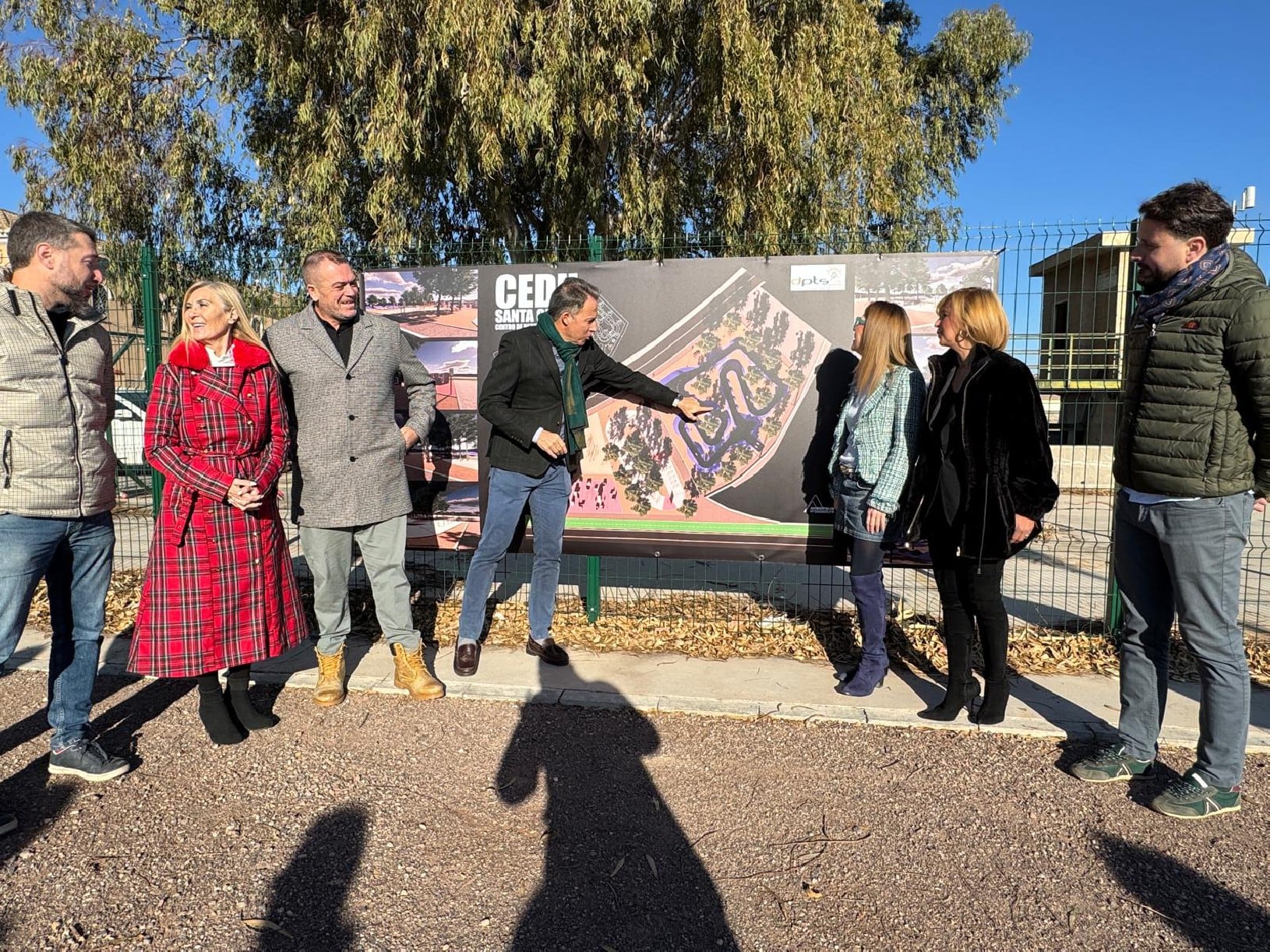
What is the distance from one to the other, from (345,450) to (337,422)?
0.14 m

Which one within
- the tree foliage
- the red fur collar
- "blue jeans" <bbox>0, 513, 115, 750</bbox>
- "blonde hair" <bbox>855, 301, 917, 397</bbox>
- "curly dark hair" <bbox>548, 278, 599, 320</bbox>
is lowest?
"blue jeans" <bbox>0, 513, 115, 750</bbox>

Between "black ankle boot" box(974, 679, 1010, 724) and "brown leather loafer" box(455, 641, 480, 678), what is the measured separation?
255 cm

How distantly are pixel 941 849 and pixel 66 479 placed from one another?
3.42 m

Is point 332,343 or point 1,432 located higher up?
point 332,343

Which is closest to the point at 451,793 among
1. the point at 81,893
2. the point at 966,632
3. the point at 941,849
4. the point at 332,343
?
the point at 81,893

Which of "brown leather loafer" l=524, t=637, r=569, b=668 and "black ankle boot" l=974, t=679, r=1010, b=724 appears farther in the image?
"brown leather loafer" l=524, t=637, r=569, b=668

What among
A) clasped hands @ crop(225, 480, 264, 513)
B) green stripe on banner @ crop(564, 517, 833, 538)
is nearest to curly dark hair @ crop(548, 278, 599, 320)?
green stripe on banner @ crop(564, 517, 833, 538)

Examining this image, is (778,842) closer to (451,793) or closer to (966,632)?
(451,793)

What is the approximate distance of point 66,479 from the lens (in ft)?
9.80

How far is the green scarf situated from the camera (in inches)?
169

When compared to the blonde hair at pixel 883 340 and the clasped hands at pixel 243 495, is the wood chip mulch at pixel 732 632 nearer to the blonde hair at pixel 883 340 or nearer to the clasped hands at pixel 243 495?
the blonde hair at pixel 883 340

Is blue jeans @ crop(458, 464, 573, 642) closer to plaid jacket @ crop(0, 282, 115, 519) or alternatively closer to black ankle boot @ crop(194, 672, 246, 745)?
black ankle boot @ crop(194, 672, 246, 745)

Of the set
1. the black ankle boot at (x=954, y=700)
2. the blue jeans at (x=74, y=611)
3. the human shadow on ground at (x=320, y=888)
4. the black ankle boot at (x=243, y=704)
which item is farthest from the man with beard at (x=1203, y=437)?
the blue jeans at (x=74, y=611)

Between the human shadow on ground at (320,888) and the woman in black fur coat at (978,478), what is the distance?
2540 millimetres
